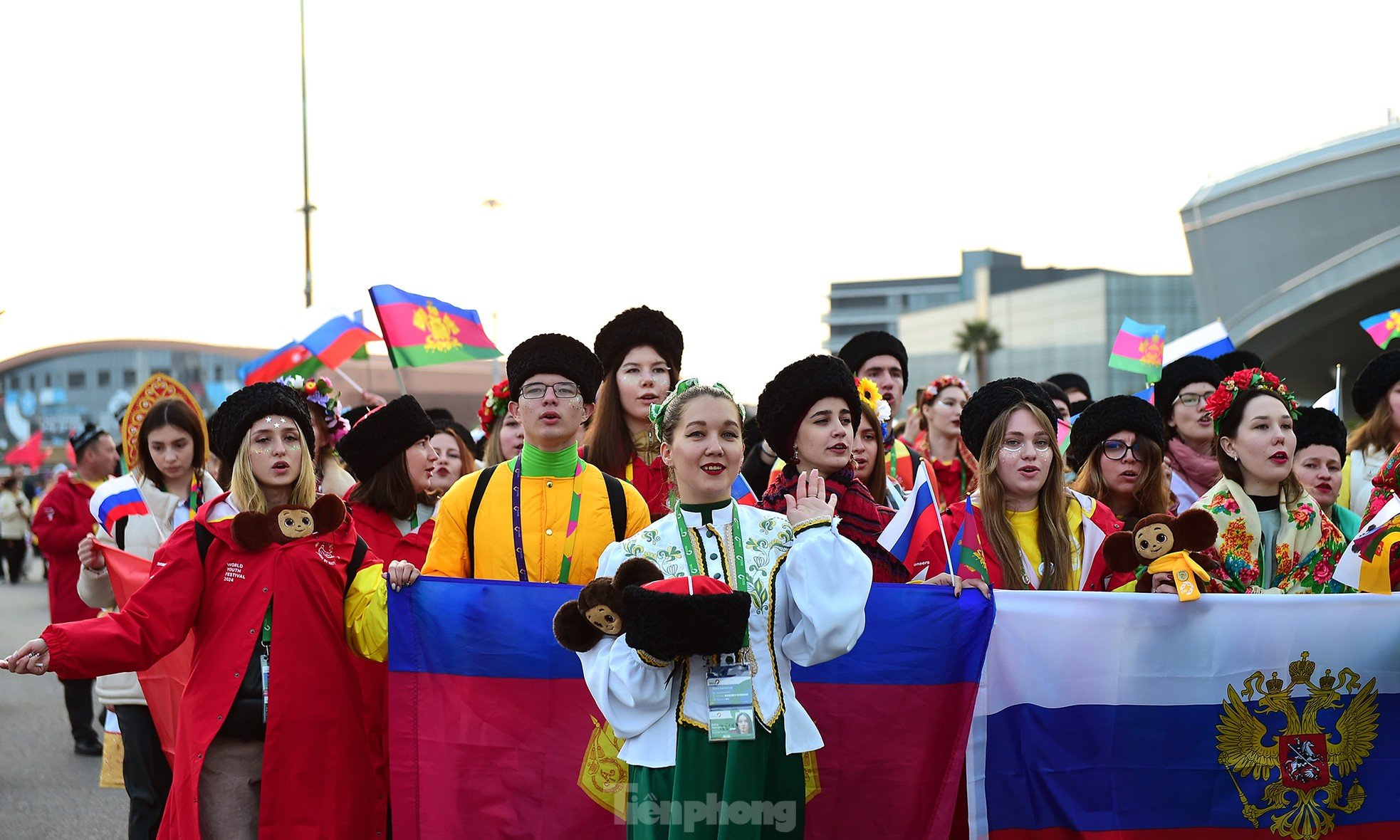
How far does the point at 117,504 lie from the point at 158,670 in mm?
1253

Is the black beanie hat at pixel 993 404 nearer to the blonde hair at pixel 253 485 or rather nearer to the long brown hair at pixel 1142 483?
the long brown hair at pixel 1142 483

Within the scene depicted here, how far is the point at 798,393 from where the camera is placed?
473 centimetres

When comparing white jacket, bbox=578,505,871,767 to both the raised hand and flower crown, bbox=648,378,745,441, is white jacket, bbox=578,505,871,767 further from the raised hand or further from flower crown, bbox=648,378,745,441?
flower crown, bbox=648,378,745,441

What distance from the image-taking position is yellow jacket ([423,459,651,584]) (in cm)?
453

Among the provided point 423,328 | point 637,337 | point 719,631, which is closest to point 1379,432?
point 637,337

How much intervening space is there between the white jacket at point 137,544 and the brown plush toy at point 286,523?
153 cm

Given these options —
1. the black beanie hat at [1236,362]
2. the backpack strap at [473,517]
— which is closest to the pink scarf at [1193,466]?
the black beanie hat at [1236,362]

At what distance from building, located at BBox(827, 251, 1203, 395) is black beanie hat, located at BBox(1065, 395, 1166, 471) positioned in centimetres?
6855

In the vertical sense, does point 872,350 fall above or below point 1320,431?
above

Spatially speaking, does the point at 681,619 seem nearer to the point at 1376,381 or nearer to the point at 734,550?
the point at 734,550

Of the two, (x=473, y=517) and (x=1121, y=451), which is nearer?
(x=473, y=517)

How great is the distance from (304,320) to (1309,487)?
9410 millimetres

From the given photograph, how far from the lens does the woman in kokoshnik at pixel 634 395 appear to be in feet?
18.0

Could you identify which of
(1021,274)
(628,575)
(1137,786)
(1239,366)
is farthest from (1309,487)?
(1021,274)
